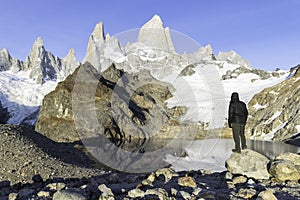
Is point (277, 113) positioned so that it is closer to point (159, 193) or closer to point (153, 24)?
point (153, 24)

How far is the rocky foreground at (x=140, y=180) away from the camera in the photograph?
34.1ft

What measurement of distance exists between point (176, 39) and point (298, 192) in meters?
12.5

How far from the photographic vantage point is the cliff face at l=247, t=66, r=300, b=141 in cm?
8324

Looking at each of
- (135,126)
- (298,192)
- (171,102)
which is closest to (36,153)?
(298,192)

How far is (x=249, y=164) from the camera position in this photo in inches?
640

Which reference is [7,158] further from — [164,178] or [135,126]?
[135,126]

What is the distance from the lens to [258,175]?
15641mm

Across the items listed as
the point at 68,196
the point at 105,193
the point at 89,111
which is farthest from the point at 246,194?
the point at 89,111

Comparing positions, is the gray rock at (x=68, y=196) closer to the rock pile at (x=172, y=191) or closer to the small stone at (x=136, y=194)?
the rock pile at (x=172, y=191)

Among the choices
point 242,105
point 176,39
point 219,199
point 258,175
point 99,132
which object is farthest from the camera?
point 99,132

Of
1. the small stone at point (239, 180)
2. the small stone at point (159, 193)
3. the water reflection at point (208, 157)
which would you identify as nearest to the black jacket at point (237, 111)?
the small stone at point (239, 180)

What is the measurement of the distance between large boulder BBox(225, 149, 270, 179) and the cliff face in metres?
67.6

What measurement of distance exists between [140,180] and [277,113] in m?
94.3

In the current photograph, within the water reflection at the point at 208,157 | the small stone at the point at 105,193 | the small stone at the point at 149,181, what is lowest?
the water reflection at the point at 208,157
